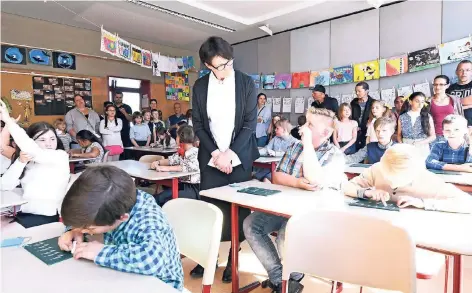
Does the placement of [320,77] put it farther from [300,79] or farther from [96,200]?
[96,200]

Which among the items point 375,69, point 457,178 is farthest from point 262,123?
point 457,178

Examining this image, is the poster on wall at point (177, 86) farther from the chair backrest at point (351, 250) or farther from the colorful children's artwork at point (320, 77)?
the chair backrest at point (351, 250)

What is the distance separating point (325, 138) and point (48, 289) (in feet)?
5.36

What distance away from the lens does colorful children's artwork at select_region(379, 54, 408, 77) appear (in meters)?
5.19

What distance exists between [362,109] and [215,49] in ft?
12.2

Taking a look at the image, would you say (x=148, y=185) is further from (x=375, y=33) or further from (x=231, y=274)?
(x=375, y=33)

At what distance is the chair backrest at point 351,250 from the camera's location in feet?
3.58

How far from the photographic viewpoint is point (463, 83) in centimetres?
416

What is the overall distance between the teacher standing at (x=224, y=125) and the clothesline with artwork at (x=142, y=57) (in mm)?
3746

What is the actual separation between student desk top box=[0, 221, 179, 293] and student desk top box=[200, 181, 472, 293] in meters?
0.69

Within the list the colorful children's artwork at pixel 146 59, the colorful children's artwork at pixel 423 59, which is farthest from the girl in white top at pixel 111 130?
the colorful children's artwork at pixel 423 59

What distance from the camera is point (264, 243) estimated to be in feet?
6.46

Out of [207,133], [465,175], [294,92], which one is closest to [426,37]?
[294,92]

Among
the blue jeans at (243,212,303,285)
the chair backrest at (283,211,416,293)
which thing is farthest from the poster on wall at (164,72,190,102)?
the chair backrest at (283,211,416,293)
